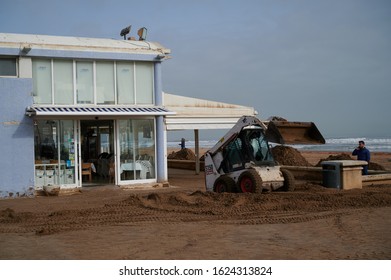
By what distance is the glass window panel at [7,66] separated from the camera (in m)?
15.4

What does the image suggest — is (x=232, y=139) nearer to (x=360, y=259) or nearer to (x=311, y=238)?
(x=311, y=238)

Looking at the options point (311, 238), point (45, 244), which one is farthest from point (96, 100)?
point (311, 238)

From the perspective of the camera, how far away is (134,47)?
1738cm

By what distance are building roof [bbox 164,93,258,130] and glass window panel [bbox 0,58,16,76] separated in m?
5.52

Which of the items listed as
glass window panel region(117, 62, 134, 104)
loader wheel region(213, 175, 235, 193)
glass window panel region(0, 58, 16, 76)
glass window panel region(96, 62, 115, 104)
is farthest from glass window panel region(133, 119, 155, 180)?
glass window panel region(0, 58, 16, 76)

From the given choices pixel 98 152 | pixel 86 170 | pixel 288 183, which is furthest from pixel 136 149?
pixel 288 183

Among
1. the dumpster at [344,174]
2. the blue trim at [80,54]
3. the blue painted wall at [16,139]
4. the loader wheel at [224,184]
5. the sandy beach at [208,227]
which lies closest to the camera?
the sandy beach at [208,227]

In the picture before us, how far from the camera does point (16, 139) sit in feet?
50.2

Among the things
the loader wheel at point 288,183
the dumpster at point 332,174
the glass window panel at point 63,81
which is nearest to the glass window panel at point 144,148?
the glass window panel at point 63,81

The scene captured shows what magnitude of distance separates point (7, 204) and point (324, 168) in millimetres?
9183

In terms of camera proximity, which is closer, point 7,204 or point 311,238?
point 311,238

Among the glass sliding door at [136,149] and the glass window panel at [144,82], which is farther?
the glass window panel at [144,82]

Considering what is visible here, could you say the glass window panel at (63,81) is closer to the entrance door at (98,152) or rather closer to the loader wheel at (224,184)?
the entrance door at (98,152)

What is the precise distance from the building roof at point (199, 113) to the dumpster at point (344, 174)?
232 inches
